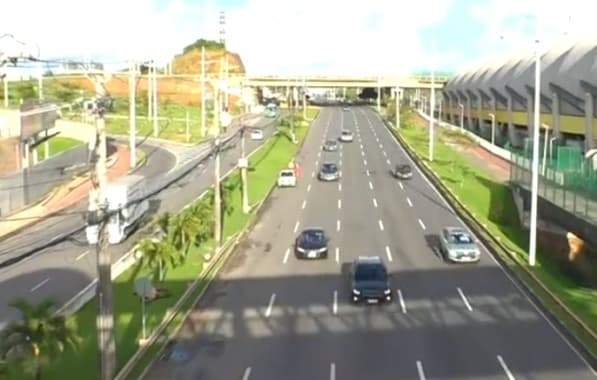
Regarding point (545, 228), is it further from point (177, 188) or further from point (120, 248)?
point (177, 188)

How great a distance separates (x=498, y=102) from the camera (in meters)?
116

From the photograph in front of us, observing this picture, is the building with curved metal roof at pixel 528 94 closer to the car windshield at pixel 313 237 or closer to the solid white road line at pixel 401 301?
the car windshield at pixel 313 237

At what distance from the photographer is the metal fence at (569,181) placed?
36531mm

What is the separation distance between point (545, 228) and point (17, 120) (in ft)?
121

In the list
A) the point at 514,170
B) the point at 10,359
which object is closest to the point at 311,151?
the point at 514,170

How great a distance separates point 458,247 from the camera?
125 ft

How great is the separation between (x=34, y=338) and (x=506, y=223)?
34090 mm

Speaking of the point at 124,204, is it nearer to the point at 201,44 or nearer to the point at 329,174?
the point at 329,174

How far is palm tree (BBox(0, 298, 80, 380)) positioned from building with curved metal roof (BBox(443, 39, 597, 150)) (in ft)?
189

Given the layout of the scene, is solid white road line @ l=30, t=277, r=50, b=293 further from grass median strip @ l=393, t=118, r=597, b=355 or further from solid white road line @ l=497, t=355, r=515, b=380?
grass median strip @ l=393, t=118, r=597, b=355

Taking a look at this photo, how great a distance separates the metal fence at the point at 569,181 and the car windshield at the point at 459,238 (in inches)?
160

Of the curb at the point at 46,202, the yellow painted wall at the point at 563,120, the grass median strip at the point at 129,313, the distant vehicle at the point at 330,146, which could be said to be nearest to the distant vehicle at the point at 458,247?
the grass median strip at the point at 129,313

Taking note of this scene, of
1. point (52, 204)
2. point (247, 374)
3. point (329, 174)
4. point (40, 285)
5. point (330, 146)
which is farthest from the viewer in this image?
point (330, 146)

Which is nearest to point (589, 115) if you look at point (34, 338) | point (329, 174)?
point (329, 174)
